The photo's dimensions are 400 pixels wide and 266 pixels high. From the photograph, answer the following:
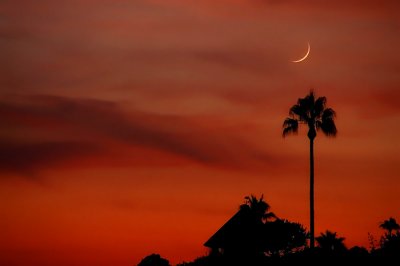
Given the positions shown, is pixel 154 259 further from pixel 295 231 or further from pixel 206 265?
pixel 295 231

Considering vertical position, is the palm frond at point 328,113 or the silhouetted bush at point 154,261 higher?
the palm frond at point 328,113

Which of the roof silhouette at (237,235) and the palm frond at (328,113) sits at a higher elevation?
the palm frond at (328,113)

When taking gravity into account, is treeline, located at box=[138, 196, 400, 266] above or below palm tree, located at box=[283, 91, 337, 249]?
below

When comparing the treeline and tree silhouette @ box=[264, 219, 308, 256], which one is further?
tree silhouette @ box=[264, 219, 308, 256]

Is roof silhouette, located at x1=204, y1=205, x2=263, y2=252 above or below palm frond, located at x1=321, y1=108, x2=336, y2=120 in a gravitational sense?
below

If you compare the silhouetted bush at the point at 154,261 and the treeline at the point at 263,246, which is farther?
the silhouetted bush at the point at 154,261

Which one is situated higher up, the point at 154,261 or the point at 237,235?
the point at 237,235

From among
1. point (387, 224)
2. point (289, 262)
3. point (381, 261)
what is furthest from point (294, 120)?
point (387, 224)

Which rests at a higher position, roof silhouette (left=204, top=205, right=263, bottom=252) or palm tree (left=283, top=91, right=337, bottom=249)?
palm tree (left=283, top=91, right=337, bottom=249)

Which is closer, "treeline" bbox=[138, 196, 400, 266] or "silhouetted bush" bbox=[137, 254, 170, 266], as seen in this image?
"treeline" bbox=[138, 196, 400, 266]

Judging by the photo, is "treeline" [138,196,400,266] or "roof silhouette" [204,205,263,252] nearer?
"treeline" [138,196,400,266]

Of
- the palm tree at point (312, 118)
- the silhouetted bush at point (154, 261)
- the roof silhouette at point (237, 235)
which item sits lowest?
the silhouetted bush at point (154, 261)

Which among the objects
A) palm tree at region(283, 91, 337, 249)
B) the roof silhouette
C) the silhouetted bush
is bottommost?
the silhouetted bush

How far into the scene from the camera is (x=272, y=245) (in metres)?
57.7
